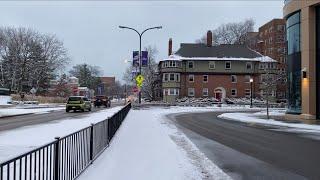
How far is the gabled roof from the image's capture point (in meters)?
101

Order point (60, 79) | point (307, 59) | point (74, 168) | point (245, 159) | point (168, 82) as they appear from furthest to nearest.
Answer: point (60, 79)
point (168, 82)
point (307, 59)
point (245, 159)
point (74, 168)

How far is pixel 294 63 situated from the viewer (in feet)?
133

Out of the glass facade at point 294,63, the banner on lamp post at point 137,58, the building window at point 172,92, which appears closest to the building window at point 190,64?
the building window at point 172,92

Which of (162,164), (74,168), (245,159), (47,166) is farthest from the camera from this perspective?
(245,159)

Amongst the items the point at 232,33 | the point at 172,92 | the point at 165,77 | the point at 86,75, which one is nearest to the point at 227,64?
the point at 172,92

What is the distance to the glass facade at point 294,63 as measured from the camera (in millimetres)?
39969

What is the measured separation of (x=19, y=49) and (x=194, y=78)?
35408 millimetres

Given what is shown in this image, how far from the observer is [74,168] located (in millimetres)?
10305

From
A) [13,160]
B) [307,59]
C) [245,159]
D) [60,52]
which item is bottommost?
[245,159]

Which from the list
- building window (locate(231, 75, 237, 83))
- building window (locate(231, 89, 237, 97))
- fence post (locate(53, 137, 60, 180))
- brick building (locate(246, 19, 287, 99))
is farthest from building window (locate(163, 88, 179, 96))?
fence post (locate(53, 137, 60, 180))

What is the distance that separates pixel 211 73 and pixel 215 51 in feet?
15.6

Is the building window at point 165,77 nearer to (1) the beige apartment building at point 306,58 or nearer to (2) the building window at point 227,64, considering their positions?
(2) the building window at point 227,64

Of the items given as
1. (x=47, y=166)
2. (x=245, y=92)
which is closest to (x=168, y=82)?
(x=245, y=92)

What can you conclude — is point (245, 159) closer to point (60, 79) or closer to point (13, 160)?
point (13, 160)
